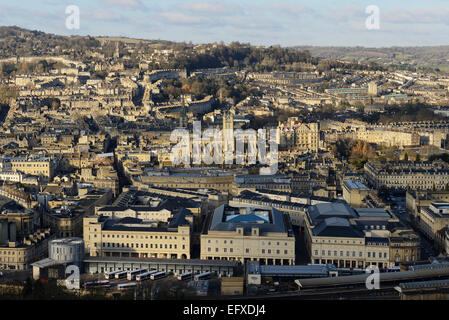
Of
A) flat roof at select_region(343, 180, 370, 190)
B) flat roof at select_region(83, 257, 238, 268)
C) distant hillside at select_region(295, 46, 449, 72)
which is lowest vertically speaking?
flat roof at select_region(83, 257, 238, 268)

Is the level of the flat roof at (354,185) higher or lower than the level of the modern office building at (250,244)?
higher

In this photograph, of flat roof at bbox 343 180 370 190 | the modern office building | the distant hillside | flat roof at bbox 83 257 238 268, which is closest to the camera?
flat roof at bbox 83 257 238 268

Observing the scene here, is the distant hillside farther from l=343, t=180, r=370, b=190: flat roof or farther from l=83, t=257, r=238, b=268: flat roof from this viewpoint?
l=83, t=257, r=238, b=268: flat roof

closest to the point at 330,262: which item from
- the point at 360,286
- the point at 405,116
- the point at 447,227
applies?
the point at 360,286

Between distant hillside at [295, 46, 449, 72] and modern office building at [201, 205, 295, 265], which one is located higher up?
distant hillside at [295, 46, 449, 72]

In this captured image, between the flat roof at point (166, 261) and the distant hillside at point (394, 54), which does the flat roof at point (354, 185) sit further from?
the distant hillside at point (394, 54)

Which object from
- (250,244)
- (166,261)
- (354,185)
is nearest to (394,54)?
(354,185)

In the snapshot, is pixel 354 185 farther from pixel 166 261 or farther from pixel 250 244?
pixel 166 261

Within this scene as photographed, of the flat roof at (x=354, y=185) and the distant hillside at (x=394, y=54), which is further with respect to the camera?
the distant hillside at (x=394, y=54)

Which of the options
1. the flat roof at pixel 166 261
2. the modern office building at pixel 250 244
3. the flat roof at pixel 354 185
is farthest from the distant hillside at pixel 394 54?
the flat roof at pixel 166 261

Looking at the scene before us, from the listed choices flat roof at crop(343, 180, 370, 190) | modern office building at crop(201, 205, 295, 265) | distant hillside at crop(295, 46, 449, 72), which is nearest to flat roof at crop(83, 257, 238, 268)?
modern office building at crop(201, 205, 295, 265)

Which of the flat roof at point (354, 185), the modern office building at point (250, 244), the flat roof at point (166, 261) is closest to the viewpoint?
the flat roof at point (166, 261)

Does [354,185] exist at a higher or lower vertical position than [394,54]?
lower
